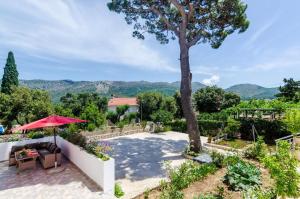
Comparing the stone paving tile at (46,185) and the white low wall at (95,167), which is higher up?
the white low wall at (95,167)

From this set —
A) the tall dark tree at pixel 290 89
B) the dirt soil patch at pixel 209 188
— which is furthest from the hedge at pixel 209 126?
the tall dark tree at pixel 290 89


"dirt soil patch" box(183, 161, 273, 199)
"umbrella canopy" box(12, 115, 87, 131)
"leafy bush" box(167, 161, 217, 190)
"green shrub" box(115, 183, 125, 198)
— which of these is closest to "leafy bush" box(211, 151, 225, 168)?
"leafy bush" box(167, 161, 217, 190)

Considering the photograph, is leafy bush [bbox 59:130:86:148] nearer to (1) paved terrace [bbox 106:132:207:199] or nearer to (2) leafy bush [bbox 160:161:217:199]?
(1) paved terrace [bbox 106:132:207:199]

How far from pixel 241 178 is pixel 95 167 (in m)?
5.07

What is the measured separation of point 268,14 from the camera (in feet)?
39.9

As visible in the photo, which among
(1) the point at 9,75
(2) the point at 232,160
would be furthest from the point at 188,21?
(1) the point at 9,75

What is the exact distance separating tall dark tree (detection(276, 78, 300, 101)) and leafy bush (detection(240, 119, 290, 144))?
18048 millimetres

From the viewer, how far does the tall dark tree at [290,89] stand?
102 ft

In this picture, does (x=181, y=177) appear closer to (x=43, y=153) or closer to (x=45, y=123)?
(x=45, y=123)

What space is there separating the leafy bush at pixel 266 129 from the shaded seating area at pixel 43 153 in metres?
15.0

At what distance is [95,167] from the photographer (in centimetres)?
712

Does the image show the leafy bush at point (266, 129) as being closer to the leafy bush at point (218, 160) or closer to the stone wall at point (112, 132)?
the leafy bush at point (218, 160)

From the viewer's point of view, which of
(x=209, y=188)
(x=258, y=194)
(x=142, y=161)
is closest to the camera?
(x=258, y=194)

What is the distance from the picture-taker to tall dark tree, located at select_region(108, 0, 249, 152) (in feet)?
40.1
